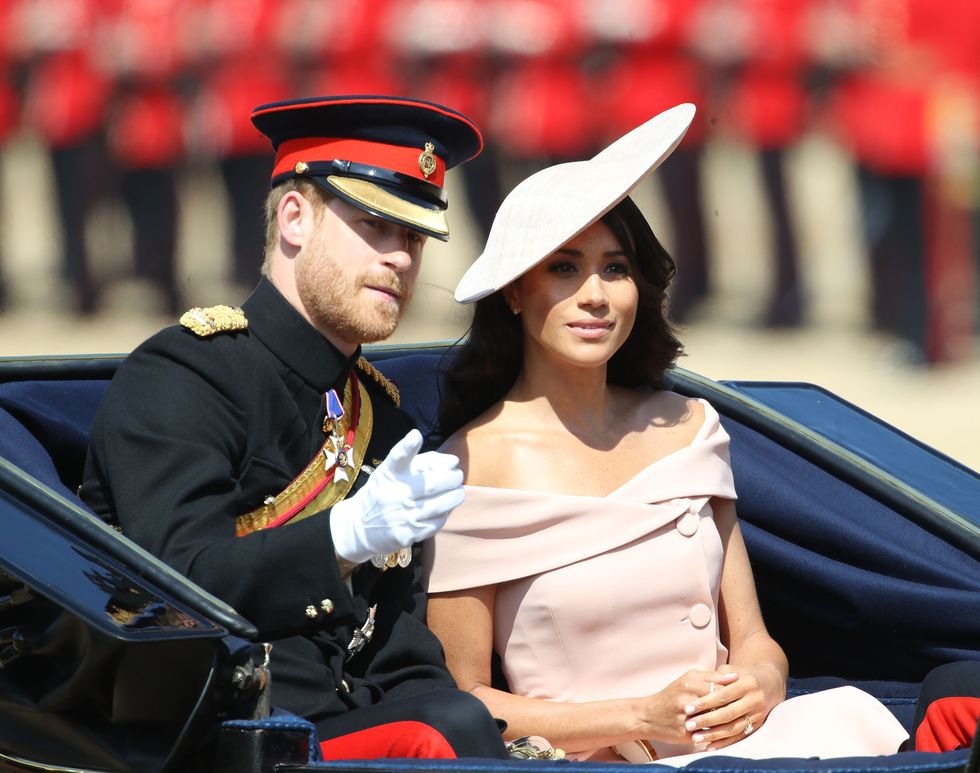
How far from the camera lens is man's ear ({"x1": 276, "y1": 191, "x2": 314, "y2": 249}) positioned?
9.10 ft

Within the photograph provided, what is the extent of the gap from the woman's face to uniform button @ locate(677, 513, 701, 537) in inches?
11.6

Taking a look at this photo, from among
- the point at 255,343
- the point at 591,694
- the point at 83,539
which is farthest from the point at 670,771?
the point at 255,343

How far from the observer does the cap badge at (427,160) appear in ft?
9.36

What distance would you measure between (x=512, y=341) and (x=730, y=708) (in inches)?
29.4

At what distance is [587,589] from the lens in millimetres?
2801

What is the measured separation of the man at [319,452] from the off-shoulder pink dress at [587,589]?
0.41ft

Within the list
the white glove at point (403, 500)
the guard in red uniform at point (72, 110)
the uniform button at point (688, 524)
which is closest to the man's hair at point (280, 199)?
the white glove at point (403, 500)

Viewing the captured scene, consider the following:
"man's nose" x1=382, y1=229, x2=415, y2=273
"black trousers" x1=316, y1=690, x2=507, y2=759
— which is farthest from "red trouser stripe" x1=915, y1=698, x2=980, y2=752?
"man's nose" x1=382, y1=229, x2=415, y2=273

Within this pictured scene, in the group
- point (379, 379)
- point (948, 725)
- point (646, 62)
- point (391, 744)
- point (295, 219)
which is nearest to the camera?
point (391, 744)

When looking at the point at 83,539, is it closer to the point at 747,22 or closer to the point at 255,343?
the point at 255,343

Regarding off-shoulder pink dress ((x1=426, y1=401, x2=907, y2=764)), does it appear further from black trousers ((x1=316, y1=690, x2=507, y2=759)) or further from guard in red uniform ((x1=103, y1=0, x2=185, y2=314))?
guard in red uniform ((x1=103, y1=0, x2=185, y2=314))

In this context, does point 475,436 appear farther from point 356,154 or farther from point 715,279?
point 715,279

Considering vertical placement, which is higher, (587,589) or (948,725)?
(587,589)

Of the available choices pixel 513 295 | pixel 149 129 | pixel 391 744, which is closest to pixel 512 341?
pixel 513 295
